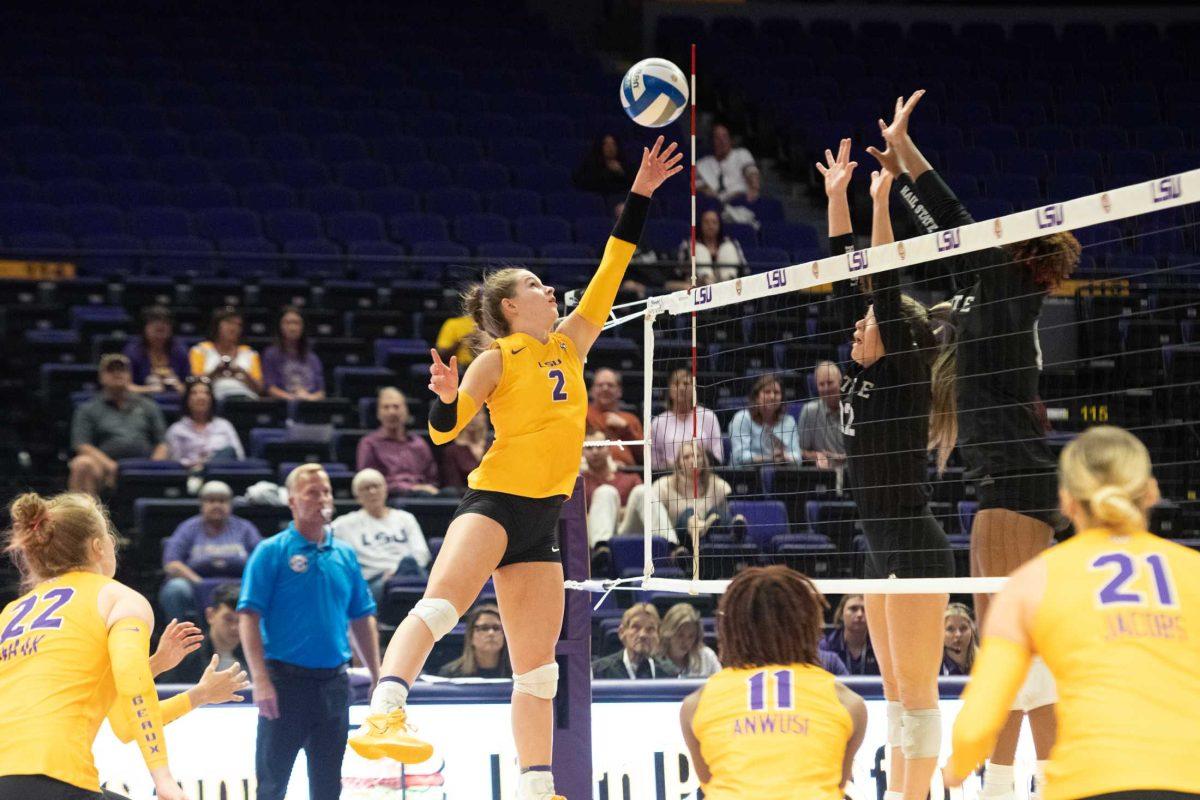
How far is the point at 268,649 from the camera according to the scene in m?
7.28

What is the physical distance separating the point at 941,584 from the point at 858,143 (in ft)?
38.9

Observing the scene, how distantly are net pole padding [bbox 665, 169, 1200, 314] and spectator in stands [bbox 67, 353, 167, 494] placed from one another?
571 cm

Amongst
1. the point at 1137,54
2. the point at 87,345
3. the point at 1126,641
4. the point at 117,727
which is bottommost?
the point at 117,727

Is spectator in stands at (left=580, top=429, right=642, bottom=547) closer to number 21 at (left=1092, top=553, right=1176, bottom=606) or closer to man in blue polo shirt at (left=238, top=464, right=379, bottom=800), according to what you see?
man in blue polo shirt at (left=238, top=464, right=379, bottom=800)

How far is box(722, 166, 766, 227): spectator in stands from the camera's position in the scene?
1466 centimetres

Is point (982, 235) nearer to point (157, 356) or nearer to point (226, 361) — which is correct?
point (226, 361)

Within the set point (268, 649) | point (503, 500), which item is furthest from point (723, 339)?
point (503, 500)

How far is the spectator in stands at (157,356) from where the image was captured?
37.1 ft

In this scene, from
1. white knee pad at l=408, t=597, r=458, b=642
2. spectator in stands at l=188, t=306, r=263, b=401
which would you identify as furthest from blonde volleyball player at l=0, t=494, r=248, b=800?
spectator in stands at l=188, t=306, r=263, b=401

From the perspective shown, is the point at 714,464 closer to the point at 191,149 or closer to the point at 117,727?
the point at 117,727

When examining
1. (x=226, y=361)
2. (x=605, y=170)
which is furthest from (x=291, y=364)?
(x=605, y=170)

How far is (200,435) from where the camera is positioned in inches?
422

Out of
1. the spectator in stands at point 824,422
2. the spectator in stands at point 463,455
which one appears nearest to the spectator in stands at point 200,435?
the spectator in stands at point 463,455

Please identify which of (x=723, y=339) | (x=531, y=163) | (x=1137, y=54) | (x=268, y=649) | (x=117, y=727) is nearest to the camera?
(x=117, y=727)
